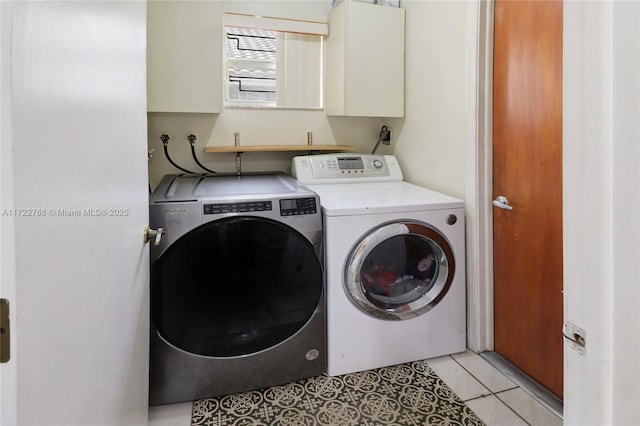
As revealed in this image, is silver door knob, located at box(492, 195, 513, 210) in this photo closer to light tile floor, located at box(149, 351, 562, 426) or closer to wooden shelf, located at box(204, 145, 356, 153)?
light tile floor, located at box(149, 351, 562, 426)

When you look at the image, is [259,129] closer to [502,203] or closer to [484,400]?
[502,203]

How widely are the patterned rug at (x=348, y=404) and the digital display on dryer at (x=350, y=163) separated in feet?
4.21

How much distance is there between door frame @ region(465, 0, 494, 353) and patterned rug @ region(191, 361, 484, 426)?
0.42 m

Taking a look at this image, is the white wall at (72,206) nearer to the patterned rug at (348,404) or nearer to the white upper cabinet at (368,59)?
the patterned rug at (348,404)

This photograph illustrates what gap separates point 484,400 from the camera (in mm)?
1683

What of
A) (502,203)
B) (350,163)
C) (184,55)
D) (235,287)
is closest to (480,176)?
(502,203)

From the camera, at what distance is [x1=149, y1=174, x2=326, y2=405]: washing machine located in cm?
161

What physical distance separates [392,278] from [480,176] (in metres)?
0.70

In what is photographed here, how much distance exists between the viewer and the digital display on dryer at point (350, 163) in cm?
254

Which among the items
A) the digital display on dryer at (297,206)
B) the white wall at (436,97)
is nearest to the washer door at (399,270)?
the digital display on dryer at (297,206)

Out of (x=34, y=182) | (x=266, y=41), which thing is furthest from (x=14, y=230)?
(x=266, y=41)

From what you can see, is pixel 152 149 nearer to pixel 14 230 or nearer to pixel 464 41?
pixel 464 41
